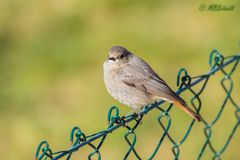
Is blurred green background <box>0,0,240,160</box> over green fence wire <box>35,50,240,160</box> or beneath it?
over

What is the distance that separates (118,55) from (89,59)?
2444mm

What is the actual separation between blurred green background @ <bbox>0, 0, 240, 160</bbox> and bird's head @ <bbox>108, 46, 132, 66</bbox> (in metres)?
1.11

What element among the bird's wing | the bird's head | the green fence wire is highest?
the bird's head

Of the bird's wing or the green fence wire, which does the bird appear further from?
the green fence wire

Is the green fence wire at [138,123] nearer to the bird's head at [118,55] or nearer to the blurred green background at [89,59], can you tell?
the bird's head at [118,55]

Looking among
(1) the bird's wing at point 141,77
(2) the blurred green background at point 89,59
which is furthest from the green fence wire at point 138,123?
(2) the blurred green background at point 89,59

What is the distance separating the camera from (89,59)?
27.8 ft

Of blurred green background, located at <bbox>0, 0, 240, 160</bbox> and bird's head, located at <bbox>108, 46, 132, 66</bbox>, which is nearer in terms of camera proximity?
bird's head, located at <bbox>108, 46, 132, 66</bbox>

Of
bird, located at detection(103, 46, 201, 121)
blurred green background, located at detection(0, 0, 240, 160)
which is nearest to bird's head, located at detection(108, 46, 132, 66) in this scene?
bird, located at detection(103, 46, 201, 121)

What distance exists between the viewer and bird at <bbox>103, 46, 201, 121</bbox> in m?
5.91

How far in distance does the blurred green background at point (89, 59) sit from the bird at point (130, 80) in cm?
98

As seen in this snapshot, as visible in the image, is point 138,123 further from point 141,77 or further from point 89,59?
point 89,59

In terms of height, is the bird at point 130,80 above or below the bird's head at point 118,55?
below

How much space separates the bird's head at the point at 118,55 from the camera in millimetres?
6032
